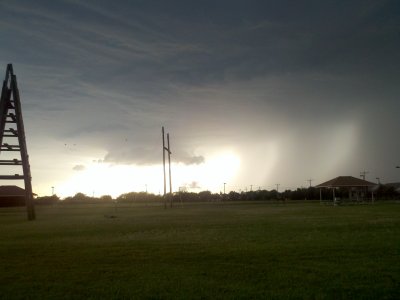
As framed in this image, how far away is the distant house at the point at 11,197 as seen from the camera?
7062 centimetres

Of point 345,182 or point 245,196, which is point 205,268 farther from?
point 245,196

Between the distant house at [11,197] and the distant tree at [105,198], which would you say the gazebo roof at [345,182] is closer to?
the distant house at [11,197]

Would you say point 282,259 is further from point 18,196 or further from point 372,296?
point 18,196

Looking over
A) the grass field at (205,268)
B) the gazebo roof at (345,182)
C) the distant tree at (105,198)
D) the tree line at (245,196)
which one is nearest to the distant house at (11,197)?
the tree line at (245,196)

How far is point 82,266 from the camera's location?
9.71 metres

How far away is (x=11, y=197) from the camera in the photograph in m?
71.6

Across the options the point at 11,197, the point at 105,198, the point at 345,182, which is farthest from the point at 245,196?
the point at 11,197

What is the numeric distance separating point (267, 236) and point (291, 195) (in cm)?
9735

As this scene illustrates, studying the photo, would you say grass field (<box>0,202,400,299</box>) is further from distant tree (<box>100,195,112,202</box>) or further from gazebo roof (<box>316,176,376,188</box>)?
distant tree (<box>100,195,112,202</box>)

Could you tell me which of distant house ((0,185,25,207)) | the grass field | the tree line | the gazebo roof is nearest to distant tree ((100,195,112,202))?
the tree line

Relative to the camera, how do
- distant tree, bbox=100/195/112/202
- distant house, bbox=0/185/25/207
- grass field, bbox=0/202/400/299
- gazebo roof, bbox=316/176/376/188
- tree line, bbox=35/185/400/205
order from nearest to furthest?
1. grass field, bbox=0/202/400/299
2. gazebo roof, bbox=316/176/376/188
3. distant house, bbox=0/185/25/207
4. tree line, bbox=35/185/400/205
5. distant tree, bbox=100/195/112/202

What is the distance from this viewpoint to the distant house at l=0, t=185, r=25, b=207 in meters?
70.6

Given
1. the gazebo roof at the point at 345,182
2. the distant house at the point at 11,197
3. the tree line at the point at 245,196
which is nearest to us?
the gazebo roof at the point at 345,182

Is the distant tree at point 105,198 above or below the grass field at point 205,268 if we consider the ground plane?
above
